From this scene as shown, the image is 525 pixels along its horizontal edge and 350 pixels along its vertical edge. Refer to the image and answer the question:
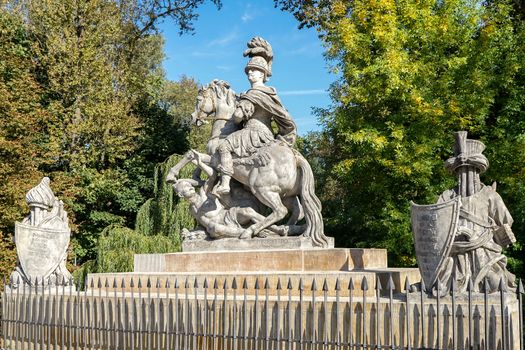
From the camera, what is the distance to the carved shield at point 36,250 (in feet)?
34.2

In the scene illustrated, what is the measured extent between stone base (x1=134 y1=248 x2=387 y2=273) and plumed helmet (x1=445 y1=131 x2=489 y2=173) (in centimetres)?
219

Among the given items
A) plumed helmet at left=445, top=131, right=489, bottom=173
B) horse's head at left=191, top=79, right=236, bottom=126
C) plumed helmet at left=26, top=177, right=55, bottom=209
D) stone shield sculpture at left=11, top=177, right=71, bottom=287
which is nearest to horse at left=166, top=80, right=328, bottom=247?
horse's head at left=191, top=79, right=236, bottom=126

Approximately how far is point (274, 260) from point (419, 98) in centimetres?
843

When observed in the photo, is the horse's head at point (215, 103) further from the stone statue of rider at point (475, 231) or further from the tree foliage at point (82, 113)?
the tree foliage at point (82, 113)

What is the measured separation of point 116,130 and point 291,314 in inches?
776

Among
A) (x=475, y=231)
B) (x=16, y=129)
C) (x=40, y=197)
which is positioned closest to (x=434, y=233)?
(x=475, y=231)

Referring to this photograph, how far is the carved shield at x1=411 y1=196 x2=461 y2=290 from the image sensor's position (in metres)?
6.72

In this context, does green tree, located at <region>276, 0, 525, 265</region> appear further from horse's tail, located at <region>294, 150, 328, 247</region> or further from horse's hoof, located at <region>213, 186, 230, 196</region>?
horse's hoof, located at <region>213, 186, 230, 196</region>

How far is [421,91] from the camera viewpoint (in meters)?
16.6

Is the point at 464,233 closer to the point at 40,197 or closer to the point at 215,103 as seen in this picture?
the point at 215,103

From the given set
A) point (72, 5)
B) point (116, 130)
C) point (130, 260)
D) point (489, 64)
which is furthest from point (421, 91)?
point (72, 5)

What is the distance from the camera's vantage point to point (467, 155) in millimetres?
7379

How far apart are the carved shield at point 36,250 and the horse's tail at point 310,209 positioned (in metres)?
4.15

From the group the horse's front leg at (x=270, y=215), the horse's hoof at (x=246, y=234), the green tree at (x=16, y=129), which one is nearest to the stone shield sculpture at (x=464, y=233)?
the horse's front leg at (x=270, y=215)
